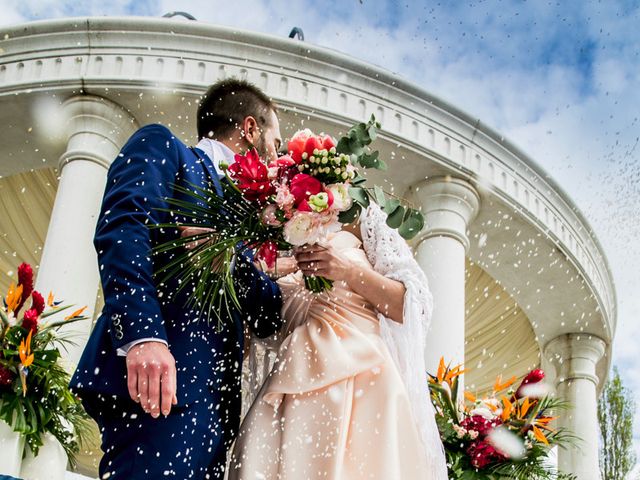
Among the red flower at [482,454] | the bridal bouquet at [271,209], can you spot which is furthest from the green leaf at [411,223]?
the red flower at [482,454]

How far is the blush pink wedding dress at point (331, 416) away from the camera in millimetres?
2979

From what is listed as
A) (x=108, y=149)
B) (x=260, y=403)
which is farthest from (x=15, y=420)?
(x=108, y=149)

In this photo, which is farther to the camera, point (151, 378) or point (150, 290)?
point (150, 290)

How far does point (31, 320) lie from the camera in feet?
15.3

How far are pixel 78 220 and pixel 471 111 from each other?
4.48 metres

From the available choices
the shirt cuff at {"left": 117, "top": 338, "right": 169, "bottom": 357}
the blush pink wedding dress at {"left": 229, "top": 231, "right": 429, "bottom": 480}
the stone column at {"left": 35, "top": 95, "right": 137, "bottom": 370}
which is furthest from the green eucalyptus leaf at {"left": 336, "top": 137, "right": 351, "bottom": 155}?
the stone column at {"left": 35, "top": 95, "right": 137, "bottom": 370}

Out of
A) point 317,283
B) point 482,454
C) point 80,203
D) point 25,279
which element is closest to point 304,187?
point 317,283

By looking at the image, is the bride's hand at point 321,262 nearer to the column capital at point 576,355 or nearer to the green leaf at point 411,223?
the green leaf at point 411,223

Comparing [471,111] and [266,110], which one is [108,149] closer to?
[471,111]

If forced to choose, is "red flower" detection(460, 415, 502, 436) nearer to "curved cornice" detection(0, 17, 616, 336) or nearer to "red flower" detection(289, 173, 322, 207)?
"red flower" detection(289, 173, 322, 207)

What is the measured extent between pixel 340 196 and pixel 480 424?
7.92 feet

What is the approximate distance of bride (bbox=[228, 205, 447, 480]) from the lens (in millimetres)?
3002

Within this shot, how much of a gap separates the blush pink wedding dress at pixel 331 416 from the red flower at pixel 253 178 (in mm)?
675

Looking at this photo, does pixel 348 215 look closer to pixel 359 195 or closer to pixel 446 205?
pixel 359 195
